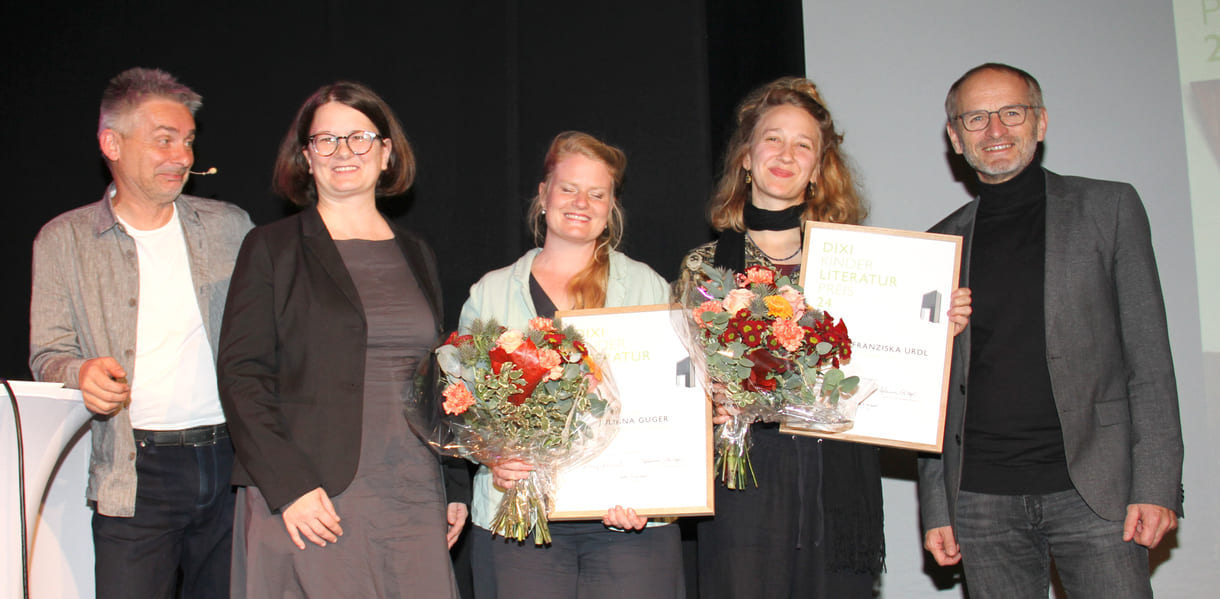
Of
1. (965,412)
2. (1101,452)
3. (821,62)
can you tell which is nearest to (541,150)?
(821,62)

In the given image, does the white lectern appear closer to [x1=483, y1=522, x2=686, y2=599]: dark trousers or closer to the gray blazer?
the gray blazer

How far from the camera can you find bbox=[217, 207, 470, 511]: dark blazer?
2285 mm

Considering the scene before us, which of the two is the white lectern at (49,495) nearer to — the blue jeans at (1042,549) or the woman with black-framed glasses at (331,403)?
the woman with black-framed glasses at (331,403)

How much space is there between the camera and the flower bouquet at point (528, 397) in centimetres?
223

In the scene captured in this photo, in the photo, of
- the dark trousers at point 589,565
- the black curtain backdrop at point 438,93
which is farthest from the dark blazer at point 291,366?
the black curtain backdrop at point 438,93

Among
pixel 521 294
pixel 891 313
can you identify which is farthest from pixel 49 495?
pixel 891 313

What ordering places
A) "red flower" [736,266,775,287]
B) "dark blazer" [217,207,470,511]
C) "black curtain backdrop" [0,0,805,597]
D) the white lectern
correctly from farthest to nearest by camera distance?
"black curtain backdrop" [0,0,805,597]
"red flower" [736,266,775,287]
"dark blazer" [217,207,470,511]
the white lectern

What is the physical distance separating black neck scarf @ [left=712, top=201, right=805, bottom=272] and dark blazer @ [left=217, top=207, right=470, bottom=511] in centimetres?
117

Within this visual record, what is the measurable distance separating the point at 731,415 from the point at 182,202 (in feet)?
6.79

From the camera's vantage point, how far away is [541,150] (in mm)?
3771

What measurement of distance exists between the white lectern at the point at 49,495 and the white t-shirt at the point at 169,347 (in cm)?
25

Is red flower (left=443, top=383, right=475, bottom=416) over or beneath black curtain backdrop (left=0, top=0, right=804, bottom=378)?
beneath

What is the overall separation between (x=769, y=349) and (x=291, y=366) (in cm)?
130

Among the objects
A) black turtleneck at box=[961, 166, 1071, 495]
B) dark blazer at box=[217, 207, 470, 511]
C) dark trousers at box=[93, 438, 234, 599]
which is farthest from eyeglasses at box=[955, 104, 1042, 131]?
dark trousers at box=[93, 438, 234, 599]
